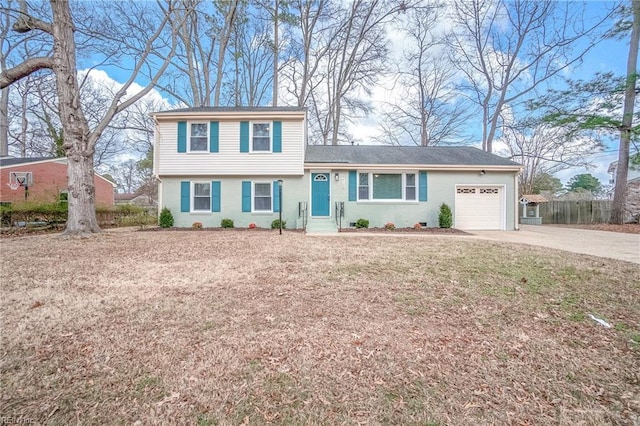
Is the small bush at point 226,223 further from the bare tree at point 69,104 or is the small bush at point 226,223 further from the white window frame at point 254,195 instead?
the bare tree at point 69,104

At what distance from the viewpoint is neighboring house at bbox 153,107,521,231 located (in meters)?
11.4

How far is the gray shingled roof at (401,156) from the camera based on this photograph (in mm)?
11914

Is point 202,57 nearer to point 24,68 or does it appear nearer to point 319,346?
point 24,68

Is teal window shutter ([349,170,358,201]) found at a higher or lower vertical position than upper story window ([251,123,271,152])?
lower

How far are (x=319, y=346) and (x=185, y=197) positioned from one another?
432 inches

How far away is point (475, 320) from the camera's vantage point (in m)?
2.95

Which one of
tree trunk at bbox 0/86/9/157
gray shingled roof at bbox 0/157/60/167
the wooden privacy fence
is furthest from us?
gray shingled roof at bbox 0/157/60/167

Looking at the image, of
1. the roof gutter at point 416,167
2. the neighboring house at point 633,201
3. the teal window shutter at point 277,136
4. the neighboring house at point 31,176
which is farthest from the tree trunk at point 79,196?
the neighboring house at point 633,201

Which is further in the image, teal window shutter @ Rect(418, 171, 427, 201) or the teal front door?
teal window shutter @ Rect(418, 171, 427, 201)

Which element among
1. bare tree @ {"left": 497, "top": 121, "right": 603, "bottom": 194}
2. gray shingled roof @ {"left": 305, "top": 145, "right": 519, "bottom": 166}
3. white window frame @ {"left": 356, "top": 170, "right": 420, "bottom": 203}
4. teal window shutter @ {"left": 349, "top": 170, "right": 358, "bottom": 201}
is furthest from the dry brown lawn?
Result: bare tree @ {"left": 497, "top": 121, "right": 603, "bottom": 194}

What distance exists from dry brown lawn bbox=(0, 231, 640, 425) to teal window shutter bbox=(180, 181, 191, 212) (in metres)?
6.90

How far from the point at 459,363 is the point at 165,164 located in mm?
12319

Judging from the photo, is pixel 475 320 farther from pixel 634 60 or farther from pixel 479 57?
pixel 479 57

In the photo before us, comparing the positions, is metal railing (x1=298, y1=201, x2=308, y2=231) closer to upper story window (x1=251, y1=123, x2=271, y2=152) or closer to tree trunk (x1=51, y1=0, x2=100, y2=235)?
upper story window (x1=251, y1=123, x2=271, y2=152)
